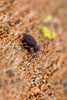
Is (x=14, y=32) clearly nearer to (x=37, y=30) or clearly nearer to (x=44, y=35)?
(x=37, y=30)

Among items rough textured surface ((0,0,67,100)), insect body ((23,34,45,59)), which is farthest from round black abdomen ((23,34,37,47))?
rough textured surface ((0,0,67,100))

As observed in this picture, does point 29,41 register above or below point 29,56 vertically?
above

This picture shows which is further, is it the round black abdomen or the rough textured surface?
the round black abdomen

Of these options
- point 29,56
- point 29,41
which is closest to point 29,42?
point 29,41

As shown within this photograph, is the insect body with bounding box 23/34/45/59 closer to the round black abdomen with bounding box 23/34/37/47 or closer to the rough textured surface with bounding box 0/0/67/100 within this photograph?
the round black abdomen with bounding box 23/34/37/47

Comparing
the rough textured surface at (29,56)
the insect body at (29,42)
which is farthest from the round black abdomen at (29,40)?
the rough textured surface at (29,56)

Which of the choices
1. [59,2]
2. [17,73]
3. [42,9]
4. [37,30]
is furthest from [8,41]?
[59,2]

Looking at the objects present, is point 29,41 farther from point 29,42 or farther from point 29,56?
point 29,56

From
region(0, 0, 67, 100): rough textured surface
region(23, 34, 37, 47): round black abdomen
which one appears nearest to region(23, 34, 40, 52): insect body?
region(23, 34, 37, 47): round black abdomen
